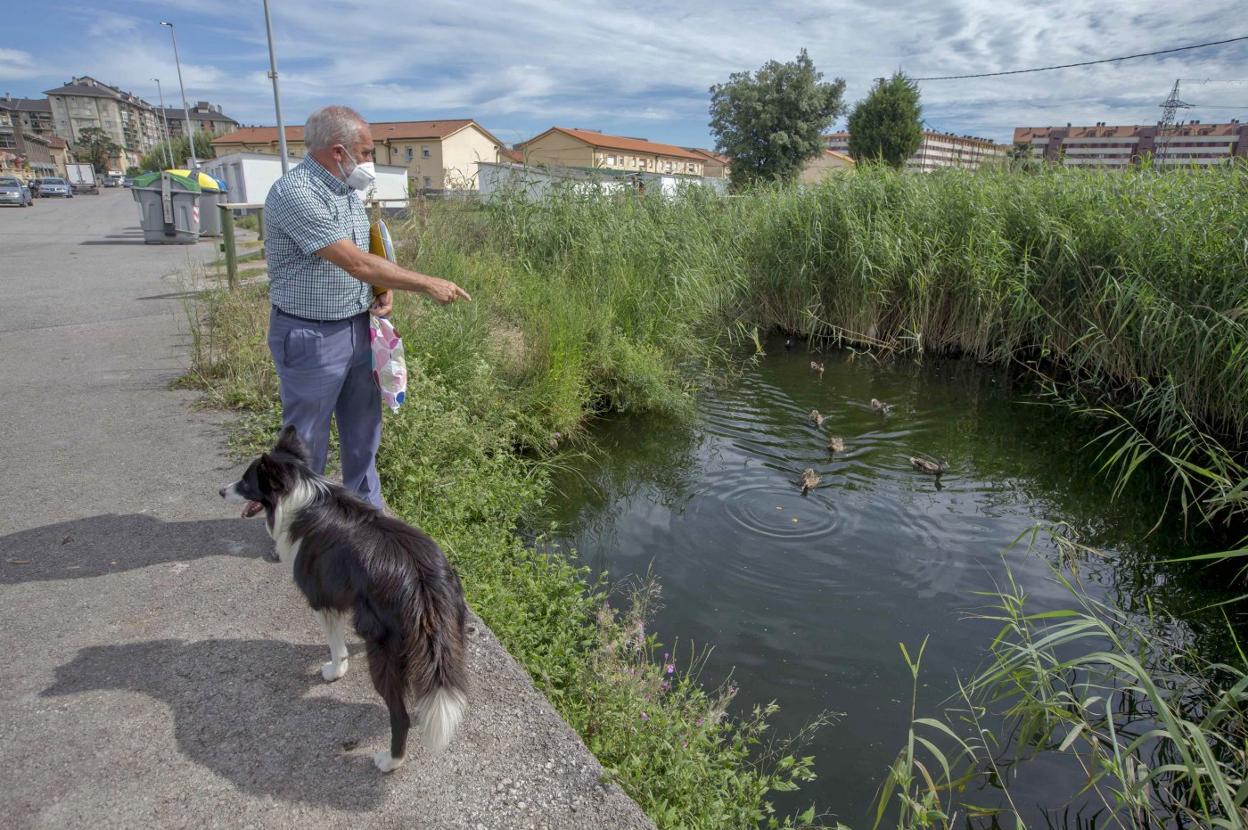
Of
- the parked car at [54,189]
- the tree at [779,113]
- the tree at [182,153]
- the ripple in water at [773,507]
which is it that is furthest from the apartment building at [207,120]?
the ripple in water at [773,507]

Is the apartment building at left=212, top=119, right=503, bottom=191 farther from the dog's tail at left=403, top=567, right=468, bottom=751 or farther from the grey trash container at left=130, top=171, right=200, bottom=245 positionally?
the dog's tail at left=403, top=567, right=468, bottom=751

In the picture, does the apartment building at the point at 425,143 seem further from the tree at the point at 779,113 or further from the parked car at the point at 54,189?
the tree at the point at 779,113

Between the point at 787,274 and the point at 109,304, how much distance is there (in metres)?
11.1

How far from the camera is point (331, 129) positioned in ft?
10.9

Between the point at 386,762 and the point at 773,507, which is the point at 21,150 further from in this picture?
the point at 386,762

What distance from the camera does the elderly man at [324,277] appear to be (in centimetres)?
328

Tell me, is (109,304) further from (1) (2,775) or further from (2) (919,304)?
(2) (919,304)

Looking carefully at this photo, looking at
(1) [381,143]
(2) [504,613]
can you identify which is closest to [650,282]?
(2) [504,613]

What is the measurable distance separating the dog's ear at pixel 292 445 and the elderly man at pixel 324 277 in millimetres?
314

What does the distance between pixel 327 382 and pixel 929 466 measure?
632 cm

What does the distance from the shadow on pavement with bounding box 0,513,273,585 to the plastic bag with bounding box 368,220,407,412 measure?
1188mm

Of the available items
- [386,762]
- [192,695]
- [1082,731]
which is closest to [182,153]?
[192,695]

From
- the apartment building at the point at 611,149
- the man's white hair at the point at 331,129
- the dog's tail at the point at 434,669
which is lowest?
the dog's tail at the point at 434,669

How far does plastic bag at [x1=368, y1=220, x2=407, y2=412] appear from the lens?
374 centimetres
